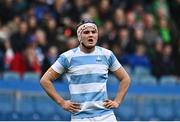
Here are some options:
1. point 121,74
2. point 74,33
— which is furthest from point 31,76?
point 121,74

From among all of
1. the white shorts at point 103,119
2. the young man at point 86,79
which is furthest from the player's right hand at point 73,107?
the white shorts at point 103,119

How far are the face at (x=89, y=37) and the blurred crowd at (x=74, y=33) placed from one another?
8106 millimetres

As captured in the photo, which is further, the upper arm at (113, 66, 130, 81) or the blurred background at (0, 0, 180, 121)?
the blurred background at (0, 0, 180, 121)

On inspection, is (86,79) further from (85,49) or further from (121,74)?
(121,74)

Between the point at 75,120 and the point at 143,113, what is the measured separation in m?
7.39

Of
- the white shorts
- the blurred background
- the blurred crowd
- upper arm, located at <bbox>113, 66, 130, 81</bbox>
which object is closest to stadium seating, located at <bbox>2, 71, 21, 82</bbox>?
the blurred background

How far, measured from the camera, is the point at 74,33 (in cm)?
1822

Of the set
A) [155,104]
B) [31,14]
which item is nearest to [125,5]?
[31,14]

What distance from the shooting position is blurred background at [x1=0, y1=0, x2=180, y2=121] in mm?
15594

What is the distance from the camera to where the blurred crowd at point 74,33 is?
1703 cm

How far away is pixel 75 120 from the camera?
8742 mm

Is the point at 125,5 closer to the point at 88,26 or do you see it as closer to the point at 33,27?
the point at 33,27

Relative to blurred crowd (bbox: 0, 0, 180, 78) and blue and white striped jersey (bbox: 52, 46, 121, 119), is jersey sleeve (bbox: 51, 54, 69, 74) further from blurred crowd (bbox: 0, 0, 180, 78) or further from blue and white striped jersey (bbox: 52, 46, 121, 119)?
blurred crowd (bbox: 0, 0, 180, 78)

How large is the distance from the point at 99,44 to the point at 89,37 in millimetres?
8894
